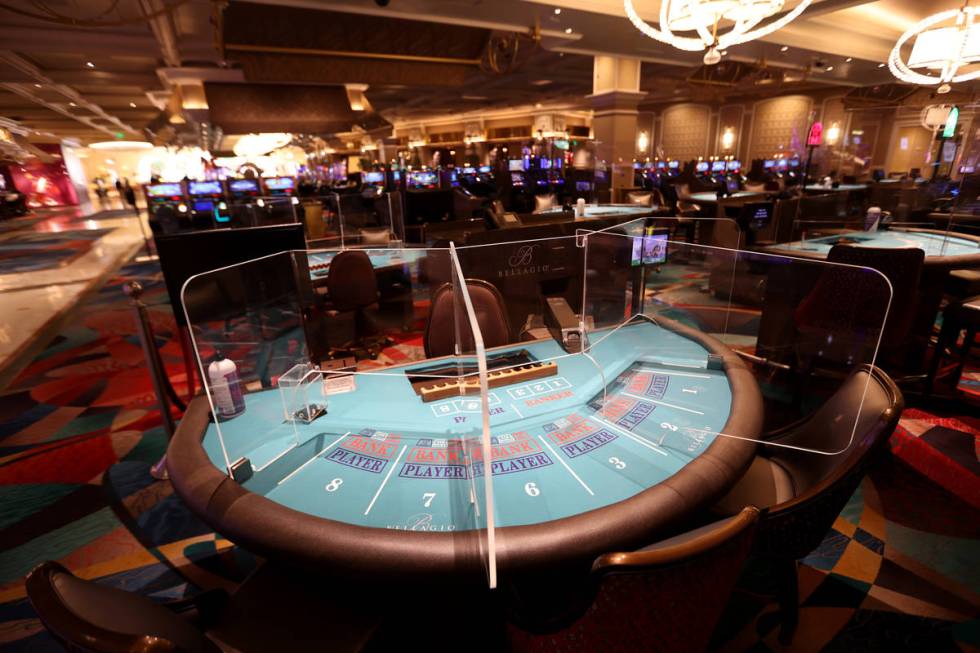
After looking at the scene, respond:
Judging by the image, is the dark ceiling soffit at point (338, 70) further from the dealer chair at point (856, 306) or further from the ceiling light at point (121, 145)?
the ceiling light at point (121, 145)

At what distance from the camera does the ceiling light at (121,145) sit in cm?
→ 2737

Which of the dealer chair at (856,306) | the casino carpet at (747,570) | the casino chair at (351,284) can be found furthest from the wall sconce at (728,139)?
the casino chair at (351,284)

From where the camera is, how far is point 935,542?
2176mm

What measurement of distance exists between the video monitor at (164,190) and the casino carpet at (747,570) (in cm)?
685

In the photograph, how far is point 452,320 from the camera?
256 cm

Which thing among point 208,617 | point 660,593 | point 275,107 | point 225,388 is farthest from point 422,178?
point 660,593

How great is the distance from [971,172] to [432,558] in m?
5.75

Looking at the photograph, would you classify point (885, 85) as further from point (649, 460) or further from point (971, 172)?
point (649, 460)

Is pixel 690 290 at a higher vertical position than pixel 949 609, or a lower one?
higher

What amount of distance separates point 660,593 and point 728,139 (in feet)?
59.4

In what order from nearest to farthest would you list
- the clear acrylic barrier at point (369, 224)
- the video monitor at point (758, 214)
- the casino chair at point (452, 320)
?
the casino chair at point (452, 320) → the clear acrylic barrier at point (369, 224) → the video monitor at point (758, 214)

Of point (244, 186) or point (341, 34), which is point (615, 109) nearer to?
point (341, 34)

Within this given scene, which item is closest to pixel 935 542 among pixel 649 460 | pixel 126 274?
pixel 649 460

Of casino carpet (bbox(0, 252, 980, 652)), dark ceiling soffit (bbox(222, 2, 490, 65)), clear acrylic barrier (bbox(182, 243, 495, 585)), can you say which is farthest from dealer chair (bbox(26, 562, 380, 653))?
dark ceiling soffit (bbox(222, 2, 490, 65))
